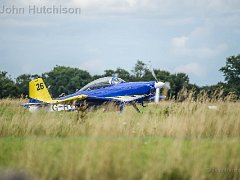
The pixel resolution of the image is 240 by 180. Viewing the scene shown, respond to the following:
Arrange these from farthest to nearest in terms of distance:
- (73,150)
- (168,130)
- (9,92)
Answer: (9,92), (168,130), (73,150)

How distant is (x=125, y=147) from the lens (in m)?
7.05

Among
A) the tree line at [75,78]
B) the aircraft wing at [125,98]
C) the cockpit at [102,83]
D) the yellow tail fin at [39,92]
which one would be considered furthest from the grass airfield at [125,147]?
the tree line at [75,78]

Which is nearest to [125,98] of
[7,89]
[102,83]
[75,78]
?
[102,83]

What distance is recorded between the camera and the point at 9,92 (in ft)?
242

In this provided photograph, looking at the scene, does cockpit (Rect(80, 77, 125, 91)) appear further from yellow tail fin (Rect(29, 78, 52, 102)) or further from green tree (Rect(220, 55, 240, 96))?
green tree (Rect(220, 55, 240, 96))

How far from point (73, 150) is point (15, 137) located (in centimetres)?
297

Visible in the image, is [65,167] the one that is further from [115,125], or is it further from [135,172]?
[115,125]

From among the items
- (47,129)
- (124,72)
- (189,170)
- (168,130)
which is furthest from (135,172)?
(124,72)

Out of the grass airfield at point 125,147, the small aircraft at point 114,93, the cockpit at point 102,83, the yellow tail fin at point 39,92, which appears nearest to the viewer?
the grass airfield at point 125,147

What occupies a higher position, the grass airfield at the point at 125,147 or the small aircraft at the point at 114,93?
the small aircraft at the point at 114,93

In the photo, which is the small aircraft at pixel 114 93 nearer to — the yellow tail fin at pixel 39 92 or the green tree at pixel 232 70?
the yellow tail fin at pixel 39 92

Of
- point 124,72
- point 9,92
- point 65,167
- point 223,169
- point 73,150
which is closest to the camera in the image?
point 65,167

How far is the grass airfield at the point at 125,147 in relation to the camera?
614 cm

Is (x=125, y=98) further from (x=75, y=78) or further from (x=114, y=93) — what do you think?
(x=75, y=78)
